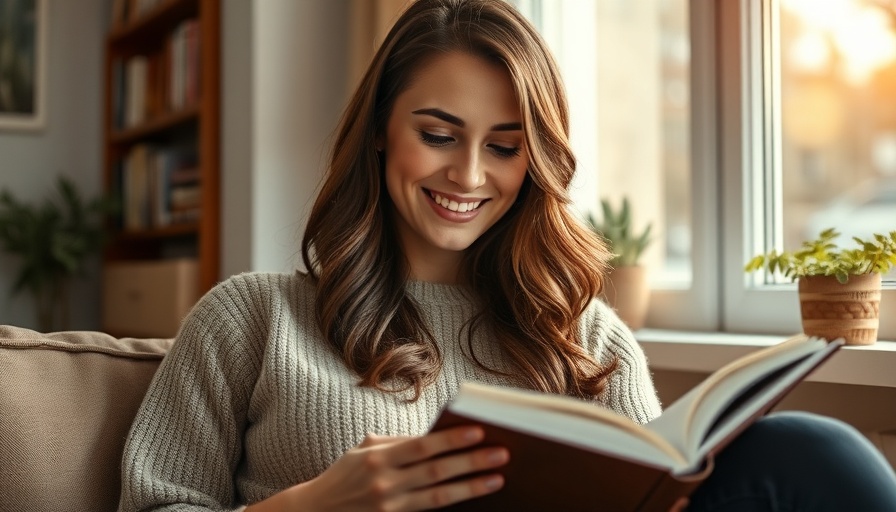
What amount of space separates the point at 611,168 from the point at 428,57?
1.16m

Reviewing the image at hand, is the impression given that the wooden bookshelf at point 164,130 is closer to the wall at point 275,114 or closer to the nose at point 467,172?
the wall at point 275,114

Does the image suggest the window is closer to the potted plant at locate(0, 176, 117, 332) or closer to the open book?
→ the open book

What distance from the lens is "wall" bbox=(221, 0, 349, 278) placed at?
2.67 m

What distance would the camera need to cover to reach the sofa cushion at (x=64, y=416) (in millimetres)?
1150

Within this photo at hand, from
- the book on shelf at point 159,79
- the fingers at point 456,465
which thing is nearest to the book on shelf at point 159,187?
the book on shelf at point 159,79

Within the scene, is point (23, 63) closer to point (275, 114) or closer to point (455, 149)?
point (275, 114)

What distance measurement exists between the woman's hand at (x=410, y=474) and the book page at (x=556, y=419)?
0.10 ft

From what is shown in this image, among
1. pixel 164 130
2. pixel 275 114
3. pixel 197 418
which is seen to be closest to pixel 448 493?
pixel 197 418

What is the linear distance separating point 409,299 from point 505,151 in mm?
254

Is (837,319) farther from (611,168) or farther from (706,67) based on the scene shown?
(611,168)

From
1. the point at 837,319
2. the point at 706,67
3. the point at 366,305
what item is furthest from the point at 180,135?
the point at 837,319

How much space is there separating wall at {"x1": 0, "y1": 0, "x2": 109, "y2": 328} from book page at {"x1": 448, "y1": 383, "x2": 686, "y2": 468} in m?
3.29

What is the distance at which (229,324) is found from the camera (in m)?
1.25

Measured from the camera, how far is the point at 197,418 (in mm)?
1191
